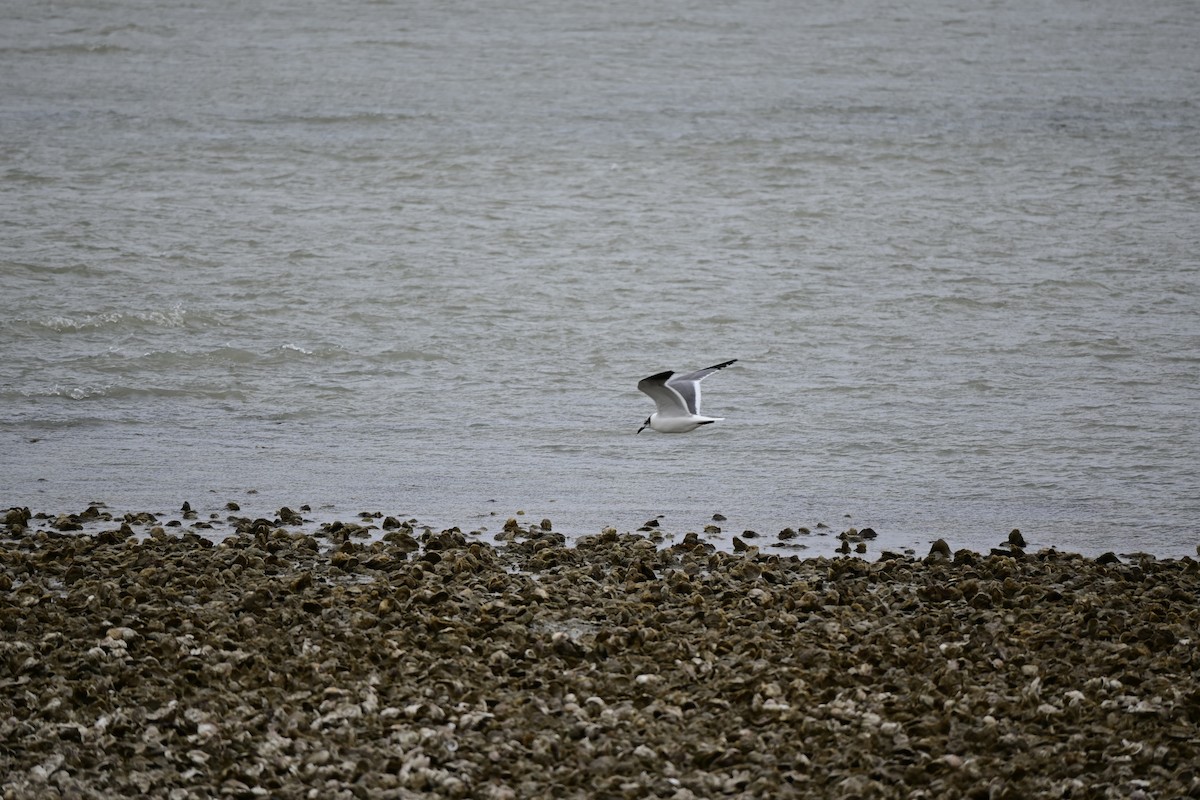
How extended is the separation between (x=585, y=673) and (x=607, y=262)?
14023mm

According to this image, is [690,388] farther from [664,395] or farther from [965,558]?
[965,558]

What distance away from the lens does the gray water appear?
38.5 feet

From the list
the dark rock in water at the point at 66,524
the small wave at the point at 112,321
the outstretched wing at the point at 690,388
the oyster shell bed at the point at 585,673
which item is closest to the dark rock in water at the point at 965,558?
the oyster shell bed at the point at 585,673

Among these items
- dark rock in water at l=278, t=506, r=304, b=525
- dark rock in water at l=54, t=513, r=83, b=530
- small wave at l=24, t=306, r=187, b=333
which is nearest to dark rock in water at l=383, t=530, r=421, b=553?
dark rock in water at l=278, t=506, r=304, b=525

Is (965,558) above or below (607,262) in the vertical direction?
below

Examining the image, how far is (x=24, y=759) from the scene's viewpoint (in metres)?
6.23

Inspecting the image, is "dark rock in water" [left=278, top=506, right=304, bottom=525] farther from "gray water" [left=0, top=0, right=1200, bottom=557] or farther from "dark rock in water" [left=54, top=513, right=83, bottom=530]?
"dark rock in water" [left=54, top=513, right=83, bottom=530]

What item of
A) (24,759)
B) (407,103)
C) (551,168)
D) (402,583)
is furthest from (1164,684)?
(407,103)

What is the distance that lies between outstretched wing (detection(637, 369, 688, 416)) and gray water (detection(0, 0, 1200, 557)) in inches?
24.5

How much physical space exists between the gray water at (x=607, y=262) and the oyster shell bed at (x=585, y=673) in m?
1.53

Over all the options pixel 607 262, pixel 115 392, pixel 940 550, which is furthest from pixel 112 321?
pixel 940 550

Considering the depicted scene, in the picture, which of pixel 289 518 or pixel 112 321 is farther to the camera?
pixel 112 321

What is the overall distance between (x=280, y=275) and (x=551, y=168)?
7.09 metres

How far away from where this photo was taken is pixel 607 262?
67.9 feet
